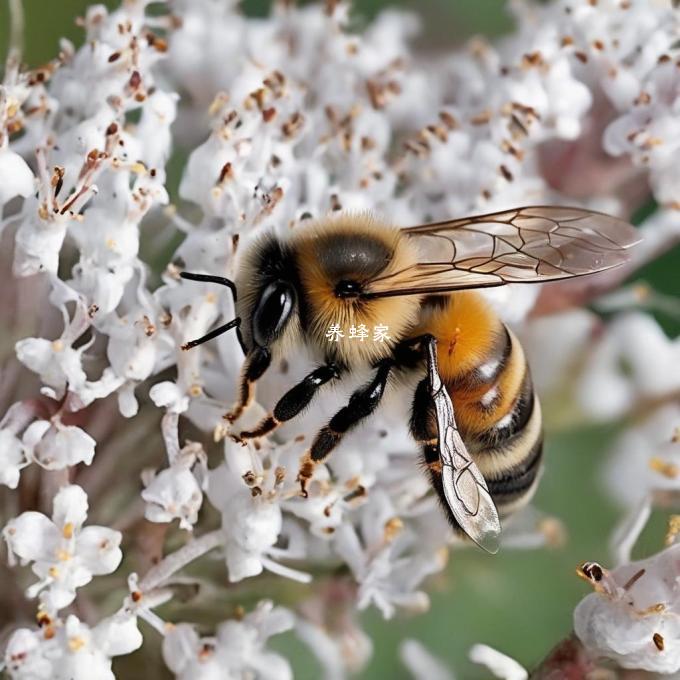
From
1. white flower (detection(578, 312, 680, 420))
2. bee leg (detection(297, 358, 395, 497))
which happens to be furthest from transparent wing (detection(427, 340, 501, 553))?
white flower (detection(578, 312, 680, 420))

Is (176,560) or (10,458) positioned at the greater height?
(10,458)

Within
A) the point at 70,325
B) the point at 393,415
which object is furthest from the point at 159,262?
the point at 393,415

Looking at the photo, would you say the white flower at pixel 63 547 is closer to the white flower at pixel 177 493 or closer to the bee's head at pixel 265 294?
the white flower at pixel 177 493

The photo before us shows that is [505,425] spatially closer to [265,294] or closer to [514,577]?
[265,294]

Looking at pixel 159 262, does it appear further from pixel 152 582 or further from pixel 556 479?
pixel 556 479

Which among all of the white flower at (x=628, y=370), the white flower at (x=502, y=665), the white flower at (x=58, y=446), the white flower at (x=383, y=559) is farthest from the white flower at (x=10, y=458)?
the white flower at (x=628, y=370)

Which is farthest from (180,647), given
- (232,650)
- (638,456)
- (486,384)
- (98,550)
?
(638,456)
